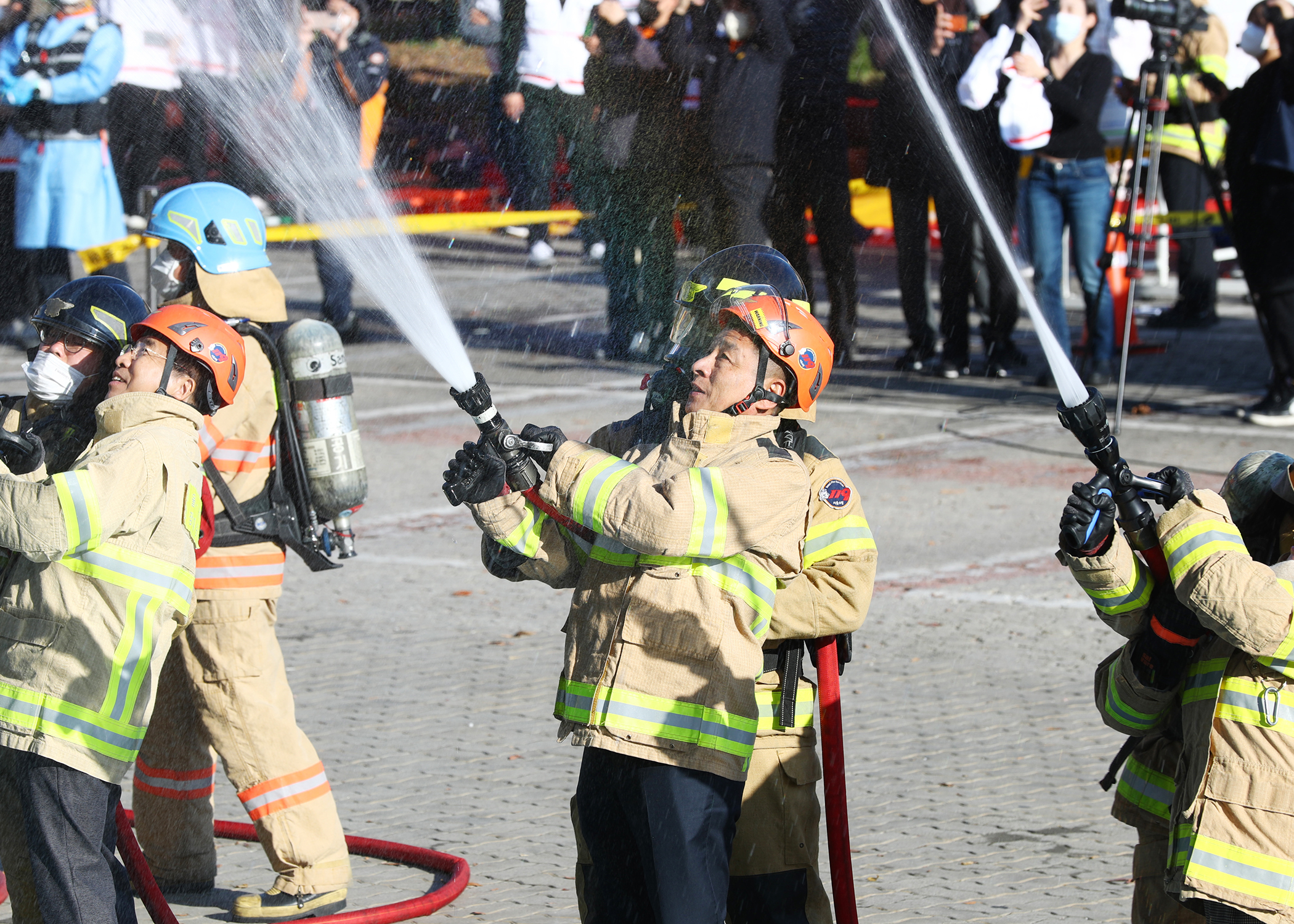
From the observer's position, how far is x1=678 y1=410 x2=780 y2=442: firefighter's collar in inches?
140

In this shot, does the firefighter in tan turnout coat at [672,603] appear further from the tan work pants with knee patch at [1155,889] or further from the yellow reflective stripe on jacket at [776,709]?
the tan work pants with knee patch at [1155,889]

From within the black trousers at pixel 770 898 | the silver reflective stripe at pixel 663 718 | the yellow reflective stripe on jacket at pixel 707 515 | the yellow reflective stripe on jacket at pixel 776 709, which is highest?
the yellow reflective stripe on jacket at pixel 707 515

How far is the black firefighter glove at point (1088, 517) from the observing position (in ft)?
10.6

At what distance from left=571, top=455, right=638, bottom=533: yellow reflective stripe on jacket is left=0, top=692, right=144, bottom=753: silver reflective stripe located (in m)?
1.19

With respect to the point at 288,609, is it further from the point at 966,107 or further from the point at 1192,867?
the point at 966,107

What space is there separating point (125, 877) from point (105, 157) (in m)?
9.84

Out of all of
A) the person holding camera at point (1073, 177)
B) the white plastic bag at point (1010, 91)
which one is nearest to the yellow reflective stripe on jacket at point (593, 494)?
the white plastic bag at point (1010, 91)

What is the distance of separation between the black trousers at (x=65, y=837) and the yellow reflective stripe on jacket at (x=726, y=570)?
1.23 meters

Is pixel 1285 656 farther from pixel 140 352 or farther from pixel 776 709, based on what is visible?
pixel 140 352

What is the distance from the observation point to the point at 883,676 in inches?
259

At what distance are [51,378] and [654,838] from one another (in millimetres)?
1871

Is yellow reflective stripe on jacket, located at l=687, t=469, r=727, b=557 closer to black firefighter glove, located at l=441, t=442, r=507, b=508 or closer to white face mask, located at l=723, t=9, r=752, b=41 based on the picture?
black firefighter glove, located at l=441, t=442, r=507, b=508

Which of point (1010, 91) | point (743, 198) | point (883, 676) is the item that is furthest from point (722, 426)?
point (743, 198)

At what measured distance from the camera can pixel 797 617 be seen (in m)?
3.80
